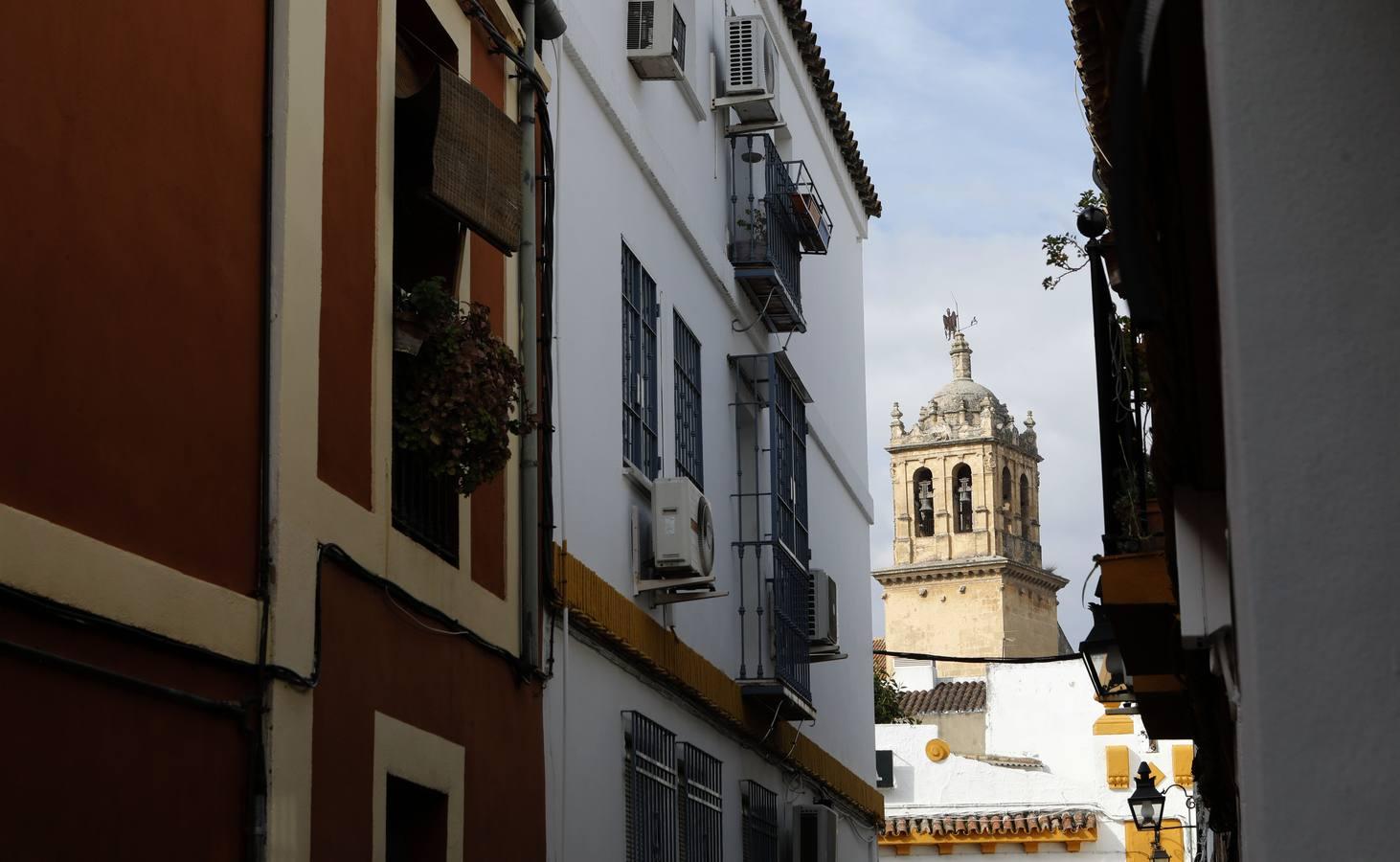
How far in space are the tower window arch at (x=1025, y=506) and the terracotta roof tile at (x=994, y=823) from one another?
79.0 meters

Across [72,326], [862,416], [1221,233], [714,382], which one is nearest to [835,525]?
[862,416]

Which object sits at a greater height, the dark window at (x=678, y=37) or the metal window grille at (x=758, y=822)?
the dark window at (x=678, y=37)

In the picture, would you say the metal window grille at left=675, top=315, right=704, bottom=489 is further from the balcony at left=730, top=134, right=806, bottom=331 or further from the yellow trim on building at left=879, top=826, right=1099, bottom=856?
the yellow trim on building at left=879, top=826, right=1099, bottom=856

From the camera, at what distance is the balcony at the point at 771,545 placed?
574 inches

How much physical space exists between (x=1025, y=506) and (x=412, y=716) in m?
105

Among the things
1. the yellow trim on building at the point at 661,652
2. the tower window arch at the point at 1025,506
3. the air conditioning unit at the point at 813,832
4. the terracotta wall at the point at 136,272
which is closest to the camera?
the terracotta wall at the point at 136,272

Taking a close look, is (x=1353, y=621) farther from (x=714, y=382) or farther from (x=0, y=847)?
(x=714, y=382)

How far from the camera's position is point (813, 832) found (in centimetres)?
1597

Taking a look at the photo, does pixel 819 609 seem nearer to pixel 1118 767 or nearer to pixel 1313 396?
pixel 1313 396

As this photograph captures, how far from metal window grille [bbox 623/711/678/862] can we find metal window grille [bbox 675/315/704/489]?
6.59 ft

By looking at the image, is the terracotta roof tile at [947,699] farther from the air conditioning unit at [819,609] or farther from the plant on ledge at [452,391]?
the plant on ledge at [452,391]

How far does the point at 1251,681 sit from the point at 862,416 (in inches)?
726

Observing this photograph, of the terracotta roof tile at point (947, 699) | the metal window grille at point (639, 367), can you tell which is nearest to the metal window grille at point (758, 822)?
the metal window grille at point (639, 367)

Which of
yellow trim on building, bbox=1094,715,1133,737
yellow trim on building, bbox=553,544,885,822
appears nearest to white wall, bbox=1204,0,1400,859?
yellow trim on building, bbox=553,544,885,822
